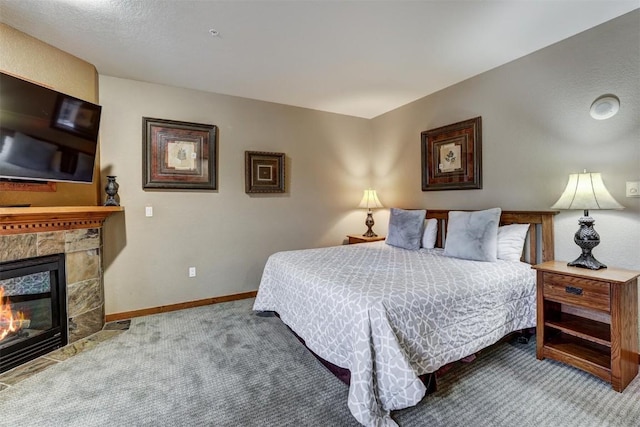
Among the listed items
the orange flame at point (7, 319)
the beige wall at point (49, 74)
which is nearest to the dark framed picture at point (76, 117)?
the beige wall at point (49, 74)

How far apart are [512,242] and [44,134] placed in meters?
4.04

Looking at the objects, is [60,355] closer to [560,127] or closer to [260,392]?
[260,392]

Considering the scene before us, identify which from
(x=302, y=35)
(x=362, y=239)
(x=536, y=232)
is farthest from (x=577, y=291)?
(x=302, y=35)

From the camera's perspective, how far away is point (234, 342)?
2.58 metres

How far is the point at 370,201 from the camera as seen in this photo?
14.7ft

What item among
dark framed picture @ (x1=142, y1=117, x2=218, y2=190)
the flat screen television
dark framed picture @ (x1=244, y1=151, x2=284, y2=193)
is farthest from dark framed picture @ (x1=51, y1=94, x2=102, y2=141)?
dark framed picture @ (x1=244, y1=151, x2=284, y2=193)

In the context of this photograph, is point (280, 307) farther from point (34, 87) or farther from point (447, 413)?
point (34, 87)

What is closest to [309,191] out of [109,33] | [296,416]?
[109,33]

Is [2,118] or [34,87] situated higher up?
[34,87]

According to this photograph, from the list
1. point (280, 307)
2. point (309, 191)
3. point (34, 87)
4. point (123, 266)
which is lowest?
point (280, 307)

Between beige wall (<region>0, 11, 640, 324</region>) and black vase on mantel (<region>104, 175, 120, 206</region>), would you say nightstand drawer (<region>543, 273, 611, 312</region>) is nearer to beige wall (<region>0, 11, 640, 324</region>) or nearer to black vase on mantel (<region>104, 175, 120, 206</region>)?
beige wall (<region>0, 11, 640, 324</region>)

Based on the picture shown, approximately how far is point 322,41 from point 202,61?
1.20 m

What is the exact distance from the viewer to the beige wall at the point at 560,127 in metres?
2.21

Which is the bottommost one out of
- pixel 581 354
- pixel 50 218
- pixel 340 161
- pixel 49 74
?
pixel 581 354
